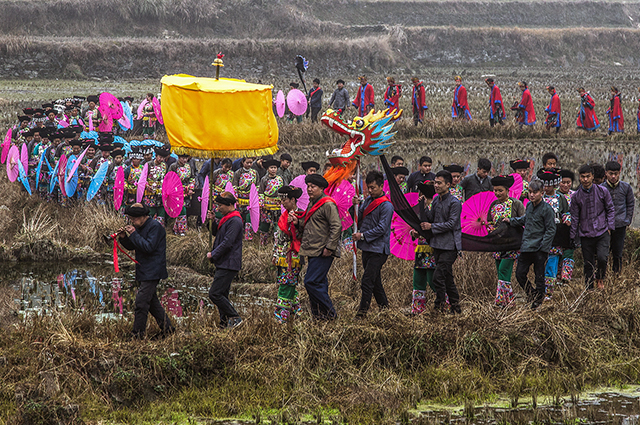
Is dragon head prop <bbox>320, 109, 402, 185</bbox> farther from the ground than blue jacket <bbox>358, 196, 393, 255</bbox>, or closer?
farther from the ground

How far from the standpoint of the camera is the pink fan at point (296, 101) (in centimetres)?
1928

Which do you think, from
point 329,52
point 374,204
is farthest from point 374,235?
point 329,52

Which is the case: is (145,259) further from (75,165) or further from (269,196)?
(75,165)

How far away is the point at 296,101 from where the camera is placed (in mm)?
19484

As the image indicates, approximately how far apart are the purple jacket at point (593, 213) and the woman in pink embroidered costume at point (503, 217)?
80 centimetres

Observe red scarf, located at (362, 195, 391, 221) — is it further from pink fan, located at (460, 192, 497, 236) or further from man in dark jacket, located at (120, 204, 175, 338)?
man in dark jacket, located at (120, 204, 175, 338)

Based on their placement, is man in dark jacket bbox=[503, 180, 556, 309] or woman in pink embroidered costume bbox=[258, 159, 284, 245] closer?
man in dark jacket bbox=[503, 180, 556, 309]

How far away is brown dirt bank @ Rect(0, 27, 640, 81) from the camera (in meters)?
37.7

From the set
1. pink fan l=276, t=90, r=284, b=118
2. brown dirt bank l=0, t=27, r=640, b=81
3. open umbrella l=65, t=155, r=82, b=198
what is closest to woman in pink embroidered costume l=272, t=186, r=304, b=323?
open umbrella l=65, t=155, r=82, b=198

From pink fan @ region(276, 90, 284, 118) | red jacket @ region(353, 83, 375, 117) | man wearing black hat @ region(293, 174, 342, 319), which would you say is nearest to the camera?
man wearing black hat @ region(293, 174, 342, 319)

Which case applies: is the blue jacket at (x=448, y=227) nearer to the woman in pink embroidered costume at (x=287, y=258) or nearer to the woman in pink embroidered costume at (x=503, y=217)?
the woman in pink embroidered costume at (x=503, y=217)

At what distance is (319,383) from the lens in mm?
6848

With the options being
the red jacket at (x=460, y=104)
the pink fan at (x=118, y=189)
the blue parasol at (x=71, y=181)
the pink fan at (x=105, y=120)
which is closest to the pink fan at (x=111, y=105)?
the pink fan at (x=105, y=120)

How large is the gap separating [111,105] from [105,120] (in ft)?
1.38
